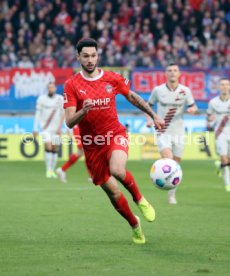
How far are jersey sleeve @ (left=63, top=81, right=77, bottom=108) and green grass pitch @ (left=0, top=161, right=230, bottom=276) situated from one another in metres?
1.51

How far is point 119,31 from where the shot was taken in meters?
31.0

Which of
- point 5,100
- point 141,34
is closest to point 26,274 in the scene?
point 5,100

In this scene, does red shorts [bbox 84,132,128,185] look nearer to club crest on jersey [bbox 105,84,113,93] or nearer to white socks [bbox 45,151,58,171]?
club crest on jersey [bbox 105,84,113,93]

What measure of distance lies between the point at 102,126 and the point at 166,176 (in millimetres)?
1838

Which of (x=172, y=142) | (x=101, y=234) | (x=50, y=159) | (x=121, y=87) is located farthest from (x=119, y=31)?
(x=121, y=87)

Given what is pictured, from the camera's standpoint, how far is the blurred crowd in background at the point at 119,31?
1125 inches

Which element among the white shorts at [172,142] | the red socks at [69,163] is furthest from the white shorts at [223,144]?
the red socks at [69,163]

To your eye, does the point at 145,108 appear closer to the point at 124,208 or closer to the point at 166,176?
the point at 124,208

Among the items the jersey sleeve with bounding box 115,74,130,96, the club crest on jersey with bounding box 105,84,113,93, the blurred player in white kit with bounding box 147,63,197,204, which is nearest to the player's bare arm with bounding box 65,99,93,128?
the club crest on jersey with bounding box 105,84,113,93

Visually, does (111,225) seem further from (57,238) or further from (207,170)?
(207,170)

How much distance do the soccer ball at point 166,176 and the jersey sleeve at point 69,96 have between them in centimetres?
214

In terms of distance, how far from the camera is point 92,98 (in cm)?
914

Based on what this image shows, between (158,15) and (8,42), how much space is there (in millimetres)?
6197

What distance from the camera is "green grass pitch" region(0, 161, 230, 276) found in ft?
25.2
